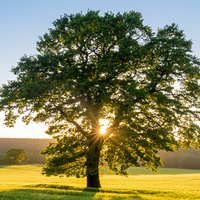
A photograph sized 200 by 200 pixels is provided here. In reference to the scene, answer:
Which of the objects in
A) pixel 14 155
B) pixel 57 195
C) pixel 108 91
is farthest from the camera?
pixel 14 155

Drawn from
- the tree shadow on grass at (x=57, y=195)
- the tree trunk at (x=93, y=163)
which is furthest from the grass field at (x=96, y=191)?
the tree trunk at (x=93, y=163)

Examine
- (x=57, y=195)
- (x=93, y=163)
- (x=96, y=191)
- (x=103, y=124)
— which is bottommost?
(x=96, y=191)

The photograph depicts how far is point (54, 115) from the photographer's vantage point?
18734 millimetres

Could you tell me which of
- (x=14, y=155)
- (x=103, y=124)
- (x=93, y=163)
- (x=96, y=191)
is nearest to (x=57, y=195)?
(x=96, y=191)

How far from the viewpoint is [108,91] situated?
17.7m

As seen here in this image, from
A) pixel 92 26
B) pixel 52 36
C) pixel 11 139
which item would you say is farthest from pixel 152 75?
pixel 11 139

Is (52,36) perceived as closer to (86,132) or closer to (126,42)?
(126,42)

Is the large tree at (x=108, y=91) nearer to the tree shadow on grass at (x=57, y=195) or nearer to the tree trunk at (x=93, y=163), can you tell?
the tree trunk at (x=93, y=163)

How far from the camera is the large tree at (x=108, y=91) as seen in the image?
1705cm

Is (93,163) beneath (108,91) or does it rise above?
beneath

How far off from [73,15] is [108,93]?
9.57 meters

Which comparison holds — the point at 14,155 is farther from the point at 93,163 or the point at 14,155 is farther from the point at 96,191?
the point at 96,191

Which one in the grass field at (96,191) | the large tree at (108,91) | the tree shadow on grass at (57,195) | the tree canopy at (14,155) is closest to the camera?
the tree shadow on grass at (57,195)

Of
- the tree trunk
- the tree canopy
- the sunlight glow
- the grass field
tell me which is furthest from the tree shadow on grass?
the tree canopy
